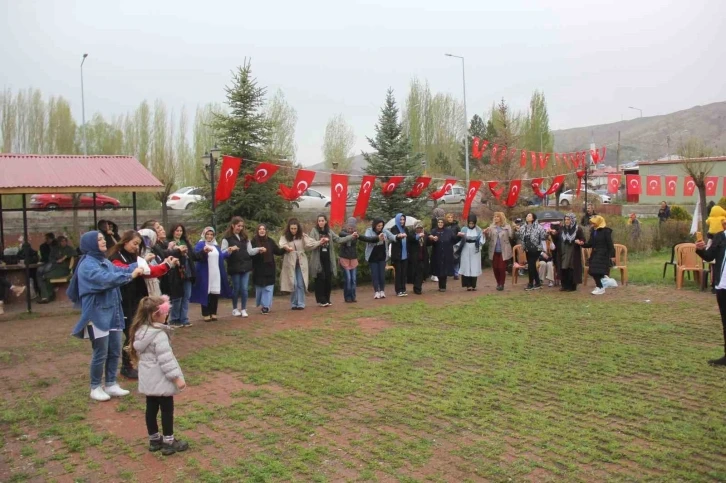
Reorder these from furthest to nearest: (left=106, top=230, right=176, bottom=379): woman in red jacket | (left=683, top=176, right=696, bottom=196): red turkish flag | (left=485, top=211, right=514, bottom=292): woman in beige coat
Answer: (left=683, top=176, right=696, bottom=196): red turkish flag → (left=485, top=211, right=514, bottom=292): woman in beige coat → (left=106, top=230, right=176, bottom=379): woman in red jacket

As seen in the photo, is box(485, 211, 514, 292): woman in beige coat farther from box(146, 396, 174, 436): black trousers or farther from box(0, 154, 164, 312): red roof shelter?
box(146, 396, 174, 436): black trousers

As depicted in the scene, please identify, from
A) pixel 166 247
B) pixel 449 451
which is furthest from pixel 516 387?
pixel 166 247

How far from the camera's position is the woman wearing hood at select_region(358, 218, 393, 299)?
13312mm

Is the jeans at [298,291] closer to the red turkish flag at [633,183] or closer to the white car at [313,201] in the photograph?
the red turkish flag at [633,183]

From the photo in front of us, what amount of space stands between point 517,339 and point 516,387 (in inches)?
89.5

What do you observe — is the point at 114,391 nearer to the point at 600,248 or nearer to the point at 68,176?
the point at 68,176

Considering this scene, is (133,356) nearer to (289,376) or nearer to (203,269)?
(289,376)

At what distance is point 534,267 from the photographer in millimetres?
14320

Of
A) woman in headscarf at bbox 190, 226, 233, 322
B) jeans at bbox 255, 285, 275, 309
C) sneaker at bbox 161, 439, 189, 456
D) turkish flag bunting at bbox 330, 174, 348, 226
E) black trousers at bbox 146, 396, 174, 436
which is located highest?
turkish flag bunting at bbox 330, 174, 348, 226

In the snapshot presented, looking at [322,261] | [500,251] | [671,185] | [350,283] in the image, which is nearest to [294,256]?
[322,261]

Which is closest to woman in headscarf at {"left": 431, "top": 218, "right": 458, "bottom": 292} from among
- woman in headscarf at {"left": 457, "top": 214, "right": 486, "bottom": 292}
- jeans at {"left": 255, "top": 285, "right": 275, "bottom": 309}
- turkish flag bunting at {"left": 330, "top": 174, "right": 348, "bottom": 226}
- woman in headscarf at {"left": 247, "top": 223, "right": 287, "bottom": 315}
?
woman in headscarf at {"left": 457, "top": 214, "right": 486, "bottom": 292}

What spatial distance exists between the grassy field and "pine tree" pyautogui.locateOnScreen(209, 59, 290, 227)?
10.8 meters

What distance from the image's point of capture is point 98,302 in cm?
686

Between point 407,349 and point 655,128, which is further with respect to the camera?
point 655,128
